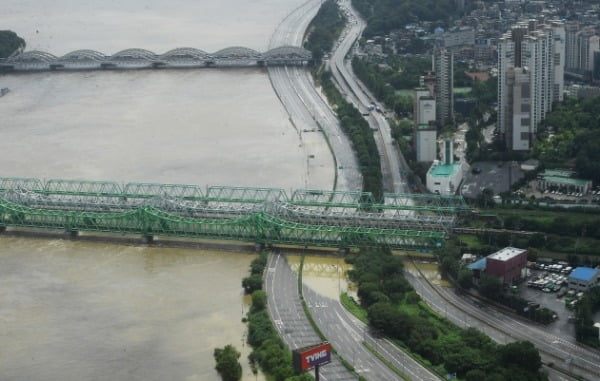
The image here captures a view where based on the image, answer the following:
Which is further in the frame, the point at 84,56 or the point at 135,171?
the point at 84,56

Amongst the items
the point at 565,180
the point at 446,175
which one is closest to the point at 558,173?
the point at 565,180

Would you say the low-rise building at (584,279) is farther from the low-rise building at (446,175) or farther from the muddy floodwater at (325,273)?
the low-rise building at (446,175)

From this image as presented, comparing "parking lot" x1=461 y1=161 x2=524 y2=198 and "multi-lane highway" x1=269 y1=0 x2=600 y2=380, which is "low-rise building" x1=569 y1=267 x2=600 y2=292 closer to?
"multi-lane highway" x1=269 y1=0 x2=600 y2=380

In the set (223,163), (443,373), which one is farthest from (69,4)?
(443,373)

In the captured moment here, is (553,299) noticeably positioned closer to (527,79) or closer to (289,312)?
(289,312)

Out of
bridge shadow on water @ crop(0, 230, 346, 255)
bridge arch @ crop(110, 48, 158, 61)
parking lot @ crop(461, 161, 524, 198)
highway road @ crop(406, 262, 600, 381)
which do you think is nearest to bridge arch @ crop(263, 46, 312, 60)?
bridge arch @ crop(110, 48, 158, 61)

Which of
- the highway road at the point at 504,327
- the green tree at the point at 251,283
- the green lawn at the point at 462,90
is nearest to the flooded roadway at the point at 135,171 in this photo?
the green tree at the point at 251,283
